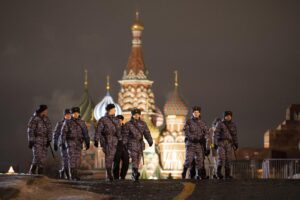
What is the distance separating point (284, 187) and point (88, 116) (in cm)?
12398

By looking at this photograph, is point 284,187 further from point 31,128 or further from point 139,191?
point 31,128

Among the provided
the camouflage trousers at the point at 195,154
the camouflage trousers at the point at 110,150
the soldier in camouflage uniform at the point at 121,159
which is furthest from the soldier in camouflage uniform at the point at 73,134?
the camouflage trousers at the point at 195,154

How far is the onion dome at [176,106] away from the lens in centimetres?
14688

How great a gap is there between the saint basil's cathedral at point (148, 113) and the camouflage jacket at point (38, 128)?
113 m

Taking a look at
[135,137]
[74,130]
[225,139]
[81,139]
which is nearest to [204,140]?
[225,139]

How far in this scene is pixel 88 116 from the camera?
485 ft

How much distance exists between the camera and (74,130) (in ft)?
99.6

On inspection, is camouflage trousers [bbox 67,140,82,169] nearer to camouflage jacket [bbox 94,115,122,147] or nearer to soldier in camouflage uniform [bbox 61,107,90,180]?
soldier in camouflage uniform [bbox 61,107,90,180]

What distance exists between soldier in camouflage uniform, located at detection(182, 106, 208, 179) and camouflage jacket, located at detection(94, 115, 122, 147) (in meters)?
1.95

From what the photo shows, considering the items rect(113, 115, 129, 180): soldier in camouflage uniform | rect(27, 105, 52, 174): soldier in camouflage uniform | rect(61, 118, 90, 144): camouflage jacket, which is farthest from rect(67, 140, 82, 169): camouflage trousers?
rect(113, 115, 129, 180): soldier in camouflage uniform

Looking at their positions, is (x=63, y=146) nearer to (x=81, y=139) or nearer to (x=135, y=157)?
(x=81, y=139)

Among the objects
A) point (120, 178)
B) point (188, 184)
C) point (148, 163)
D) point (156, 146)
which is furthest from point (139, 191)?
point (156, 146)

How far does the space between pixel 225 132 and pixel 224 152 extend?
507 millimetres

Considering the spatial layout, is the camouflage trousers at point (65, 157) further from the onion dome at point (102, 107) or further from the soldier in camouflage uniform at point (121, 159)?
the onion dome at point (102, 107)
